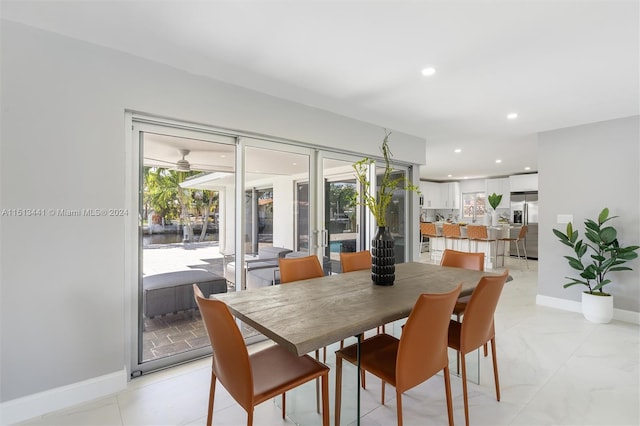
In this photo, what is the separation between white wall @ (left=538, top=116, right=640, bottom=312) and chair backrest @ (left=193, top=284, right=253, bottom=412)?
4.56 metres

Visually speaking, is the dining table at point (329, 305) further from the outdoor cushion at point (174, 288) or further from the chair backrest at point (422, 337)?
the outdoor cushion at point (174, 288)

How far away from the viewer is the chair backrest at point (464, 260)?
2969 millimetres

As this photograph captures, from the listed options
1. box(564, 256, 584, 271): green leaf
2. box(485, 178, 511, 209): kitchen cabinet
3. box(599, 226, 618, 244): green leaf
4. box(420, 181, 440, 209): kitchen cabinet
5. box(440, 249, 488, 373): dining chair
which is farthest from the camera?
box(420, 181, 440, 209): kitchen cabinet

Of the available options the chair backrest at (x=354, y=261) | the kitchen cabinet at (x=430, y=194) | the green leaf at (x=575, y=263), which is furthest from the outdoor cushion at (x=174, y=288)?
the kitchen cabinet at (x=430, y=194)

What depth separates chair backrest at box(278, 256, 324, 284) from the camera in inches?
101

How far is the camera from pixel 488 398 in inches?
85.5

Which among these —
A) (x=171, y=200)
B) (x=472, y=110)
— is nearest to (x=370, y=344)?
(x=171, y=200)

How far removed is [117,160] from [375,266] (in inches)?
82.8

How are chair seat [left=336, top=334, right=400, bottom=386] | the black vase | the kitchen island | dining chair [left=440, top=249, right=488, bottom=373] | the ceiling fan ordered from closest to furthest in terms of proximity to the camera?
chair seat [left=336, top=334, right=400, bottom=386] < the black vase < the ceiling fan < dining chair [left=440, top=249, right=488, bottom=373] < the kitchen island

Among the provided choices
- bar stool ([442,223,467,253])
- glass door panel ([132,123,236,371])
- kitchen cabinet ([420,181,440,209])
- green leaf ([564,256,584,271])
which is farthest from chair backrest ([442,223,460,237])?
glass door panel ([132,123,236,371])

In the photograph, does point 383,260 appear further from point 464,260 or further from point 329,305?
point 464,260

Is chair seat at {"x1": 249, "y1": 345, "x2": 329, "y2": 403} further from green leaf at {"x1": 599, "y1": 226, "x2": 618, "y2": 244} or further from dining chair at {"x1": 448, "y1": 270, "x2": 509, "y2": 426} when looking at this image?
green leaf at {"x1": 599, "y1": 226, "x2": 618, "y2": 244}

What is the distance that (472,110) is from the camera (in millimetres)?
3473

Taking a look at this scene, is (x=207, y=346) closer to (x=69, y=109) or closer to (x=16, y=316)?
(x=16, y=316)
